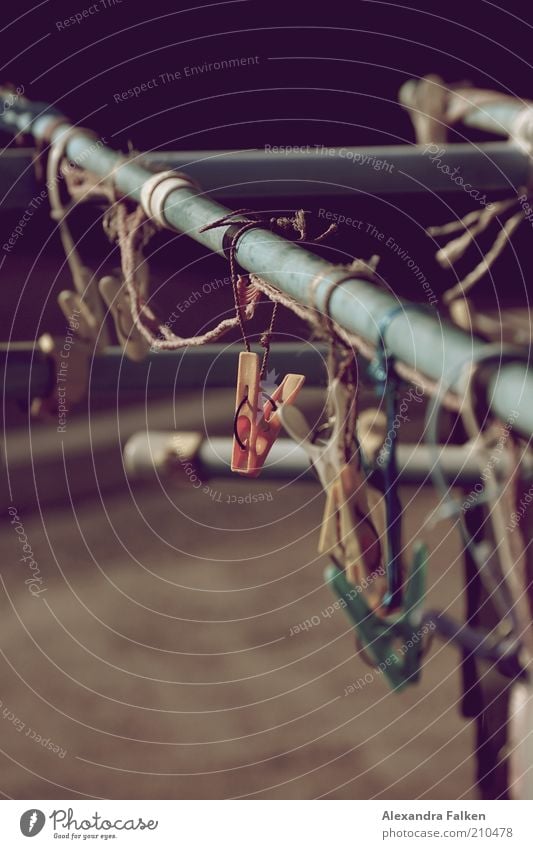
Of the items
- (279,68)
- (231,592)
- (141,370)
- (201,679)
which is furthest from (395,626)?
(231,592)

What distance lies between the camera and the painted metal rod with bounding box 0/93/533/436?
555 mm

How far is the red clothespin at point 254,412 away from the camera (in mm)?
720

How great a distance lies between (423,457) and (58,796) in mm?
1749

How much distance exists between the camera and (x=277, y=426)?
773mm

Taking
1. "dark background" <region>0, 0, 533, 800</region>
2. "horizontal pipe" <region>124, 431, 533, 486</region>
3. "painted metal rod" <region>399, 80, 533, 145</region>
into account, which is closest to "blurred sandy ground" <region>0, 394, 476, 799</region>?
"dark background" <region>0, 0, 533, 800</region>

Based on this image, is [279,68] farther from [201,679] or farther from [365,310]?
[365,310]

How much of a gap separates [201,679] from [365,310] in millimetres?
2575

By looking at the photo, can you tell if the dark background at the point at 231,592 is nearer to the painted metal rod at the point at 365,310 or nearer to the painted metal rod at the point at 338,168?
the painted metal rod at the point at 338,168

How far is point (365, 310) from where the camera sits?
2.12 ft

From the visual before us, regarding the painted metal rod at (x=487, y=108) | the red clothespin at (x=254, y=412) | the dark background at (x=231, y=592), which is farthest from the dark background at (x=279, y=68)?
the red clothespin at (x=254, y=412)

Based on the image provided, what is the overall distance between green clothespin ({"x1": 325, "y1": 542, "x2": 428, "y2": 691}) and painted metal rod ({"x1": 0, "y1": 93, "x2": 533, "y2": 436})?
31cm

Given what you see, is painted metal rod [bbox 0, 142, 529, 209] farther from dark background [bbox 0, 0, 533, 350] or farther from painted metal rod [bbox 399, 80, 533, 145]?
dark background [bbox 0, 0, 533, 350]

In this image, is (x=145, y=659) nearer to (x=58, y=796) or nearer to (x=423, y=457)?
(x=58, y=796)

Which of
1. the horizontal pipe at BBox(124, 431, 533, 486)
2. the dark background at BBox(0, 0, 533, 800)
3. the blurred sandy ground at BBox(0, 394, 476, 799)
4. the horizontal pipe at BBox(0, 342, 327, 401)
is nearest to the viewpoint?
the horizontal pipe at BBox(124, 431, 533, 486)
